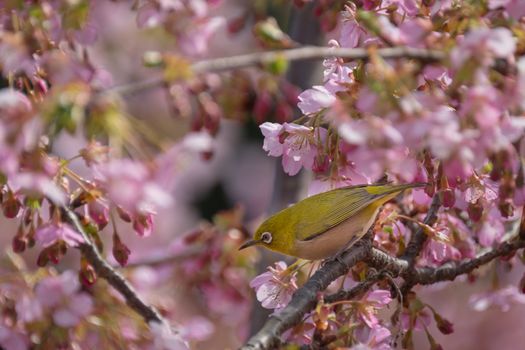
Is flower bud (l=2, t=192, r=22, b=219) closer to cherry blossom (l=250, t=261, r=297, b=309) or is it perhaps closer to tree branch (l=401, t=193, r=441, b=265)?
cherry blossom (l=250, t=261, r=297, b=309)

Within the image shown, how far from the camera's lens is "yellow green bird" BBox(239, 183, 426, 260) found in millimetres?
2861

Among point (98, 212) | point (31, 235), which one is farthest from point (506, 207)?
point (31, 235)

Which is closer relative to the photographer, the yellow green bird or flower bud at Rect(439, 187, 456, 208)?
flower bud at Rect(439, 187, 456, 208)

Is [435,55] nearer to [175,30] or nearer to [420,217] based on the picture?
[175,30]

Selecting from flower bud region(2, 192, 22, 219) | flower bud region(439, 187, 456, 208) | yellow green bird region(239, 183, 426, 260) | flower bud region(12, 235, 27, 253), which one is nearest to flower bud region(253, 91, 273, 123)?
yellow green bird region(239, 183, 426, 260)

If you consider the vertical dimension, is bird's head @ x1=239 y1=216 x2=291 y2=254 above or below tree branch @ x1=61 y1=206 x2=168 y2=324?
below

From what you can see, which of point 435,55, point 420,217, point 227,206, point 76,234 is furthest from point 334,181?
point 227,206

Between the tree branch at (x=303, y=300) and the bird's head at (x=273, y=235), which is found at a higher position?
the tree branch at (x=303, y=300)

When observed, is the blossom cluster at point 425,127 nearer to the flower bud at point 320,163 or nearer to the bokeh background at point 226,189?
the flower bud at point 320,163

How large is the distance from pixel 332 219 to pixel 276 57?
125cm

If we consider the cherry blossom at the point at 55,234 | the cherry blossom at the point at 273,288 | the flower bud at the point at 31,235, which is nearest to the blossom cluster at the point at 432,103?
the cherry blossom at the point at 273,288

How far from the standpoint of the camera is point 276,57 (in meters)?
1.79

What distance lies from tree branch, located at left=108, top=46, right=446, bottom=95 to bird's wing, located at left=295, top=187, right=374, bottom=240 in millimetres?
1013

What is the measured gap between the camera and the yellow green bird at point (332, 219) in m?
2.86
